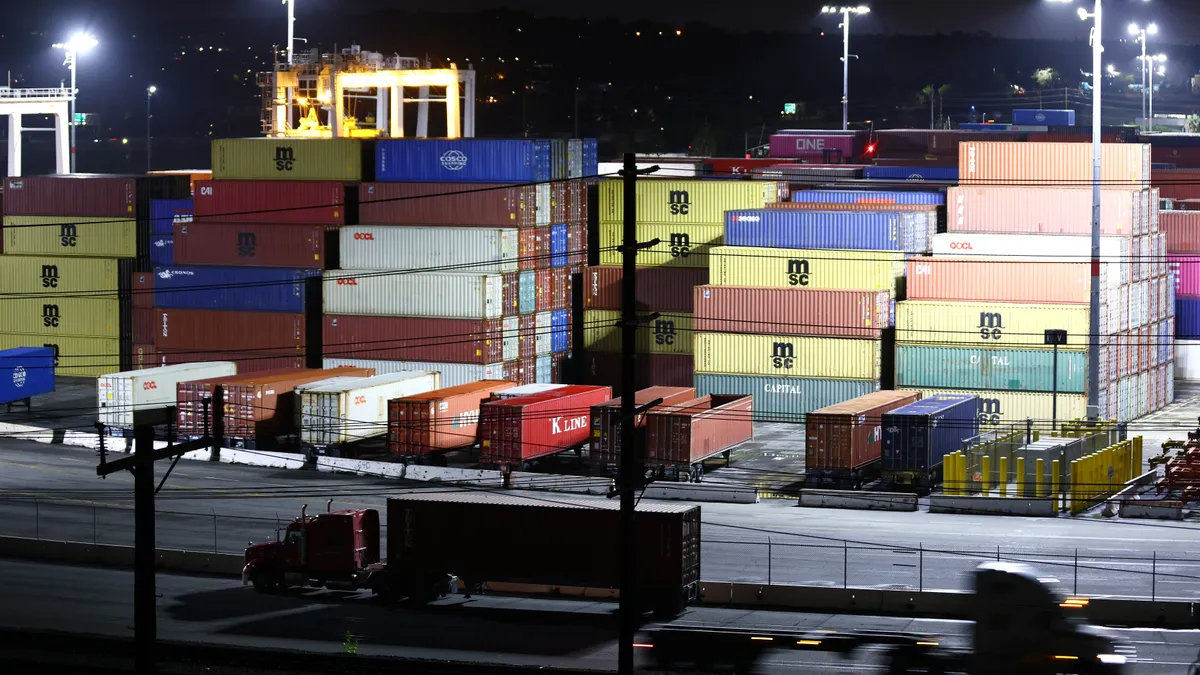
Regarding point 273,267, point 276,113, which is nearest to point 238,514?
point 273,267

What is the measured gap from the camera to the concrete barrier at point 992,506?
4281 cm

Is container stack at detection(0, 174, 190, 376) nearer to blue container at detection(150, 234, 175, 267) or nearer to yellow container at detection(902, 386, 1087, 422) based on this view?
blue container at detection(150, 234, 175, 267)

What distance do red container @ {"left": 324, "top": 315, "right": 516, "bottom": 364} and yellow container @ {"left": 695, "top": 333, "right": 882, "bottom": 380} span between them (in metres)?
7.33

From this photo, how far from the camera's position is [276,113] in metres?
76.6

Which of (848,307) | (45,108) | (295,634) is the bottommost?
(295,634)

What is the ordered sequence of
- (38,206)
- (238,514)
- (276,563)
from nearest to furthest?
(276,563), (238,514), (38,206)

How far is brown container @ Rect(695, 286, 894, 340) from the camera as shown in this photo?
51906 millimetres

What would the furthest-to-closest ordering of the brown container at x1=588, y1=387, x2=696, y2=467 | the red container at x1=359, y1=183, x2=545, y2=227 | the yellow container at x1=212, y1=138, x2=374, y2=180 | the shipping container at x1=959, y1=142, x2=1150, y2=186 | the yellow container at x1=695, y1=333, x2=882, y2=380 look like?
the yellow container at x1=212, y1=138, x2=374, y2=180 → the red container at x1=359, y1=183, x2=545, y2=227 → the shipping container at x1=959, y1=142, x2=1150, y2=186 → the yellow container at x1=695, y1=333, x2=882, y2=380 → the brown container at x1=588, y1=387, x2=696, y2=467

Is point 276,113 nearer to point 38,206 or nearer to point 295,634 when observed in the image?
point 38,206

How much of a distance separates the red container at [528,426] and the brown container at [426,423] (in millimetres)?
1706

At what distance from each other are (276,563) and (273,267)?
23909 mm

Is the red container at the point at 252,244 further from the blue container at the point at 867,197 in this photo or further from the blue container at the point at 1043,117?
the blue container at the point at 1043,117

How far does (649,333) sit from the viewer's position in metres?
59.6

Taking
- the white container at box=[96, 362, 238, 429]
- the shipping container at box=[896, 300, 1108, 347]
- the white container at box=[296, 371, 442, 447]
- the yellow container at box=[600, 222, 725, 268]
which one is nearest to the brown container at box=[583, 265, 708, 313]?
the yellow container at box=[600, 222, 725, 268]
